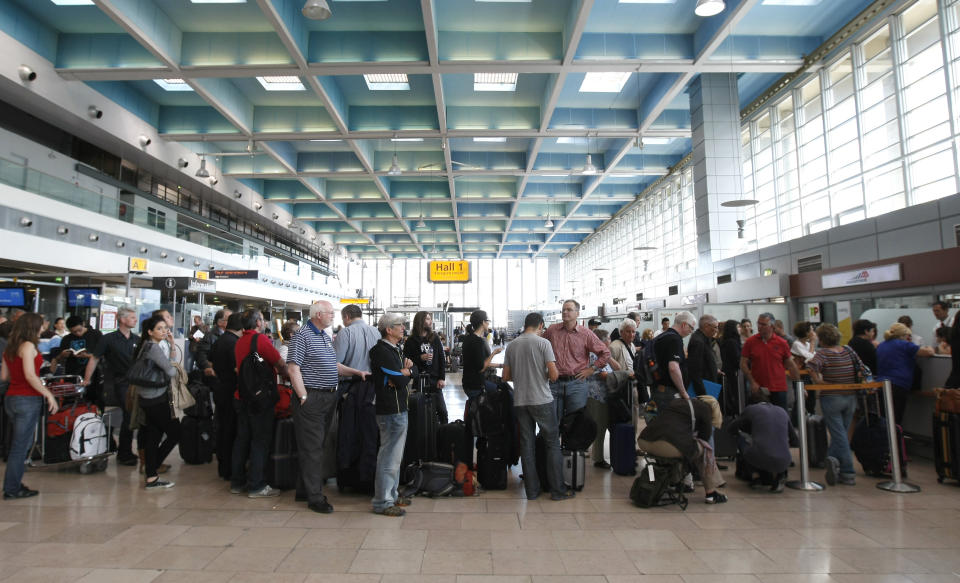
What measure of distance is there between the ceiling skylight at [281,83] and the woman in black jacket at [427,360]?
35.9ft

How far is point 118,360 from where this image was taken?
17.9 feet

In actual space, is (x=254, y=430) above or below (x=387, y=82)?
below

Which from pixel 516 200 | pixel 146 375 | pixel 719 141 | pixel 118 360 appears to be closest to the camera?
pixel 146 375

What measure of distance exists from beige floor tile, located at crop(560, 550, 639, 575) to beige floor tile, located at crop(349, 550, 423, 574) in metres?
0.97

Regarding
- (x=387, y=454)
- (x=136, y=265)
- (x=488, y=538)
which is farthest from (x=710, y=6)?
(x=136, y=265)

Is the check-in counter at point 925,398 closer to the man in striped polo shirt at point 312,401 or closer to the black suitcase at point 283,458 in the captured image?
the man in striped polo shirt at point 312,401

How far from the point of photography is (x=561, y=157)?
1956cm

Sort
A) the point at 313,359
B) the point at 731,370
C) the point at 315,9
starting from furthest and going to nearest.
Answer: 1. the point at 315,9
2. the point at 731,370
3. the point at 313,359

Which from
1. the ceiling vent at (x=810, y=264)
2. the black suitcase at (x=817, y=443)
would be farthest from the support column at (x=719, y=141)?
the black suitcase at (x=817, y=443)

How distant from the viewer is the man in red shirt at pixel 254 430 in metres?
4.40

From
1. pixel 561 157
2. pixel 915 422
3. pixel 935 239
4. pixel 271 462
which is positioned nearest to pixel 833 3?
pixel 935 239

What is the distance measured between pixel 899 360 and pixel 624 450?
3.57 metres

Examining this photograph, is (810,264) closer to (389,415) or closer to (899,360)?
(899,360)

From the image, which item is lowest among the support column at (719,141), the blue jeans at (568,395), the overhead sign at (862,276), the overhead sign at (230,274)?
the blue jeans at (568,395)
